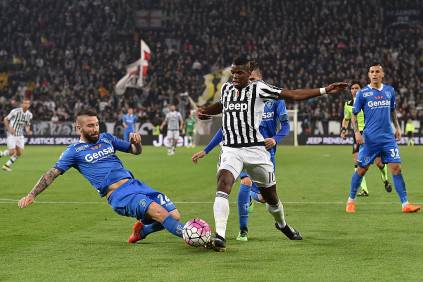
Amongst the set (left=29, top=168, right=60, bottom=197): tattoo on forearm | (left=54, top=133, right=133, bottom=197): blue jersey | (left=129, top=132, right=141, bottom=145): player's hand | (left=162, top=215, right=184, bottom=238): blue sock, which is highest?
(left=129, top=132, right=141, bottom=145): player's hand

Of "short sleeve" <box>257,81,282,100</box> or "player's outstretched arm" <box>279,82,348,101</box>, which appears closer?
"player's outstretched arm" <box>279,82,348,101</box>

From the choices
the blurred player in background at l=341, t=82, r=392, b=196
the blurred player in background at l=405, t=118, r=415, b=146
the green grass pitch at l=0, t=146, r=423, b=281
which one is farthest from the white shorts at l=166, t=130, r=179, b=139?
the blurred player in background at l=341, t=82, r=392, b=196

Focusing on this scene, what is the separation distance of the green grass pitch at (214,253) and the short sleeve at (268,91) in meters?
1.66

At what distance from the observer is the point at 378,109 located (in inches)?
494

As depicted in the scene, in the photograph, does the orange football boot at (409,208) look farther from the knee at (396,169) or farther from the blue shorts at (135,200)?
the blue shorts at (135,200)

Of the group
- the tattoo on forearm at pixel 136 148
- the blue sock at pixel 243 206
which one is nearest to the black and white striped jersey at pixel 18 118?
the blue sock at pixel 243 206

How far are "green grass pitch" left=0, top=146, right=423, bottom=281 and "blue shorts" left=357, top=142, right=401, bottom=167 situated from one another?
80cm

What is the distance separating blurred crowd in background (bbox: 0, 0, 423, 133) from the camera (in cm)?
5006

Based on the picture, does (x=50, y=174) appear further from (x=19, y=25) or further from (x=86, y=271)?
(x=19, y=25)

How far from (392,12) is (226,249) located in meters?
48.9

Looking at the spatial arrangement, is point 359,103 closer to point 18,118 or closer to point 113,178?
point 113,178

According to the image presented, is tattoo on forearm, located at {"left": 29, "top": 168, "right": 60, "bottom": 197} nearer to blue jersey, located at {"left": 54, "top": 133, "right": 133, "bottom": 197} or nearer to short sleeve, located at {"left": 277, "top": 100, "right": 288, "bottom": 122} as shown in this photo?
blue jersey, located at {"left": 54, "top": 133, "right": 133, "bottom": 197}

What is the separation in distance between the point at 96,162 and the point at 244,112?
1.83 meters

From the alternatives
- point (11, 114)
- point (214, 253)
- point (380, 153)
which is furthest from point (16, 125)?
point (214, 253)
